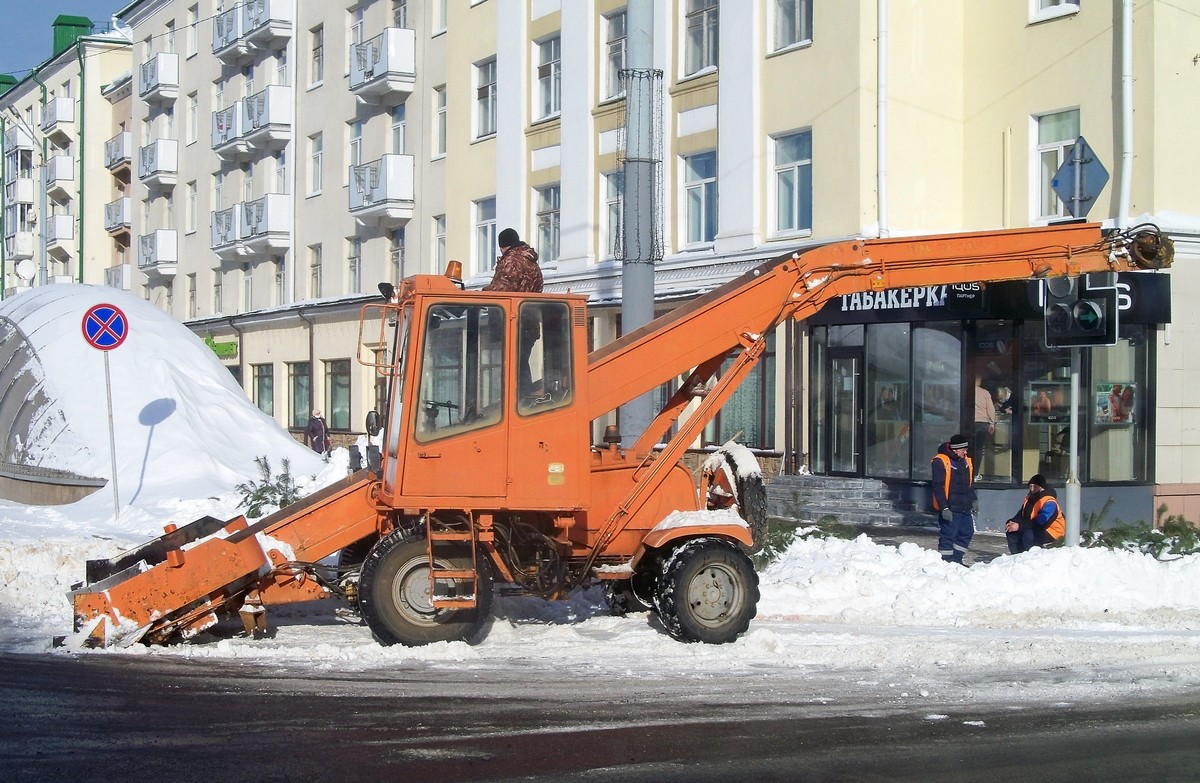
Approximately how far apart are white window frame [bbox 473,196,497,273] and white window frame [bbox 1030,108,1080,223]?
14074mm

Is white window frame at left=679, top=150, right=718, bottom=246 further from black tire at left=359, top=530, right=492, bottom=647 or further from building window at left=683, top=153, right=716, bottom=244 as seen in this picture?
black tire at left=359, top=530, right=492, bottom=647

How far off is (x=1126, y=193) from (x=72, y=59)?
168ft

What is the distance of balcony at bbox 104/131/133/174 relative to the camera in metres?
52.7

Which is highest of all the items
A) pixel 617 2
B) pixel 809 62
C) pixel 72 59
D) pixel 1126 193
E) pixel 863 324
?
pixel 72 59

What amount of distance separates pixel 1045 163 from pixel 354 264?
70.7 ft

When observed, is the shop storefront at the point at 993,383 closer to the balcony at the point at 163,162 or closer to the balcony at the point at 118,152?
the balcony at the point at 163,162

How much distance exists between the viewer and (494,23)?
3008cm

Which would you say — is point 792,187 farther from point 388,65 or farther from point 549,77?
point 388,65

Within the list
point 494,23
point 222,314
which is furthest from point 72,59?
point 494,23

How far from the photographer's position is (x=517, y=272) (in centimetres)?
970

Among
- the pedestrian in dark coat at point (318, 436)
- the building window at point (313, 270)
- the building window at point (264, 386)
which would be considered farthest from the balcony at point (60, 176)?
the pedestrian in dark coat at point (318, 436)

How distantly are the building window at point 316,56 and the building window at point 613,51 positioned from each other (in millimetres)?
15067

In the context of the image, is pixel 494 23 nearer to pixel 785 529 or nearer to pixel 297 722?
pixel 785 529

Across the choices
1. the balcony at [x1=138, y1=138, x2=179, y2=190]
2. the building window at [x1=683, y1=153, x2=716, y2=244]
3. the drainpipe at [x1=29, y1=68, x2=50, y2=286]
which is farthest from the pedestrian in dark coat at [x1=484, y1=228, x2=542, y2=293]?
the drainpipe at [x1=29, y1=68, x2=50, y2=286]
